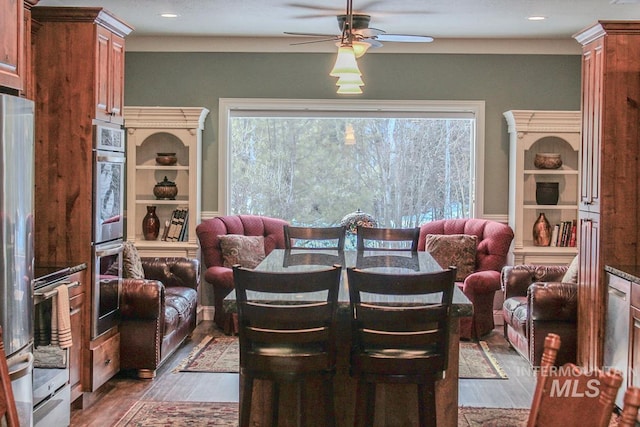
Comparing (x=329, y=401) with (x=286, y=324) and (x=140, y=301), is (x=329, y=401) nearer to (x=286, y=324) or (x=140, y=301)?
(x=286, y=324)

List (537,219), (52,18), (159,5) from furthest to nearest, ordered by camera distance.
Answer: (537,219) → (159,5) → (52,18)

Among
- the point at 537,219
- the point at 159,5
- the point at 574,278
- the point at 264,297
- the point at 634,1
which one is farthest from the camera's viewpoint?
the point at 537,219

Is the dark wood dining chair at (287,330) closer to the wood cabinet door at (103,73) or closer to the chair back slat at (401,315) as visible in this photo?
the chair back slat at (401,315)

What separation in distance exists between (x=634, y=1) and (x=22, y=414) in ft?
14.8

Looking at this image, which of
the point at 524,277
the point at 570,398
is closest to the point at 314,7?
the point at 524,277

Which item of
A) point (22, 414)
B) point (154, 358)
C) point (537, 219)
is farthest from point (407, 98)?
point (22, 414)

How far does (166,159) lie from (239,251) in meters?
1.21

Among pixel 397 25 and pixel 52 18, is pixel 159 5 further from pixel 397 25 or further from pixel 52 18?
pixel 397 25

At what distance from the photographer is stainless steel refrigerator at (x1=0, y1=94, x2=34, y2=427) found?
3.02 m

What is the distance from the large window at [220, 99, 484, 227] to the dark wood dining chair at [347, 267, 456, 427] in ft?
15.6

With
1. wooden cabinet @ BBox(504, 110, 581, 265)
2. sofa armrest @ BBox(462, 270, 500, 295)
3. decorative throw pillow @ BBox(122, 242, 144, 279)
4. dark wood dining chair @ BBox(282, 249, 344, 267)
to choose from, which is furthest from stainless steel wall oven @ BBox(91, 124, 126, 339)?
wooden cabinet @ BBox(504, 110, 581, 265)

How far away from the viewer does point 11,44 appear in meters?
3.36

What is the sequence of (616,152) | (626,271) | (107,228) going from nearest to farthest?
(626,271)
(616,152)
(107,228)

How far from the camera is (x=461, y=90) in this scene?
7.66 meters
